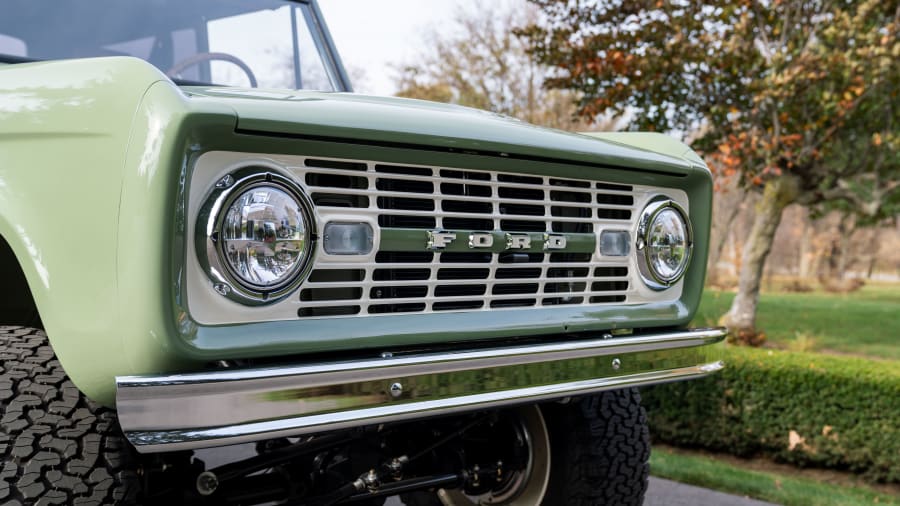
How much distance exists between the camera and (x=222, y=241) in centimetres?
162

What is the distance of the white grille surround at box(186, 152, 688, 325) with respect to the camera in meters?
1.71

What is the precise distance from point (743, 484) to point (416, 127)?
3.78m

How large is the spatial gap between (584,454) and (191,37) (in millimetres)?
2004

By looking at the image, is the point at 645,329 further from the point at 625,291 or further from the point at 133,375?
the point at 133,375

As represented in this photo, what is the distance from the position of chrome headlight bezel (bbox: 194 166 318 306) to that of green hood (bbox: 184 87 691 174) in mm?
101

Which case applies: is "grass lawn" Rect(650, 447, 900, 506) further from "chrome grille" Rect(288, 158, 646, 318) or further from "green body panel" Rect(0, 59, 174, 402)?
Result: "green body panel" Rect(0, 59, 174, 402)

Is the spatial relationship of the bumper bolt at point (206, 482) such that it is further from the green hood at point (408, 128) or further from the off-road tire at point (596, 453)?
the off-road tire at point (596, 453)

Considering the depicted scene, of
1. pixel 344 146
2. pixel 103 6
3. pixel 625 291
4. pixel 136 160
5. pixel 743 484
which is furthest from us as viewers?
pixel 743 484

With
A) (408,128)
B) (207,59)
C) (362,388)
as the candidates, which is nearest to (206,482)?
(362,388)

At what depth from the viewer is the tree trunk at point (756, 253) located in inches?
345

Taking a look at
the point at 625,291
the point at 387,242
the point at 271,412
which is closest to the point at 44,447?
the point at 271,412

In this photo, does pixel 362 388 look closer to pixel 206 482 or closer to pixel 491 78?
pixel 206 482

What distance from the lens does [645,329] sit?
2500 mm

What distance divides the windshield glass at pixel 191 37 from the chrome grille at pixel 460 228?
109 cm
